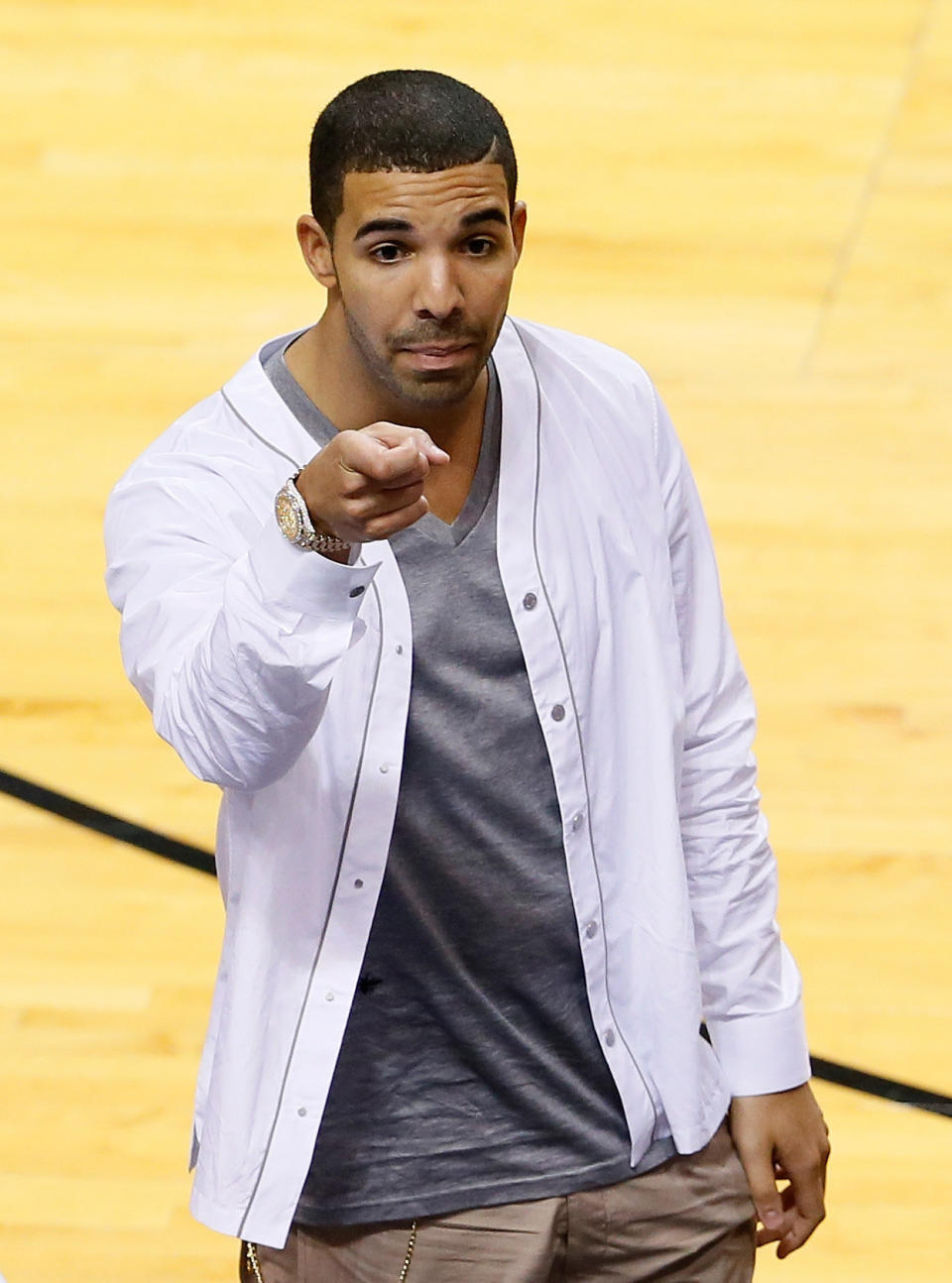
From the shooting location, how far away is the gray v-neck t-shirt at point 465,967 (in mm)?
1918

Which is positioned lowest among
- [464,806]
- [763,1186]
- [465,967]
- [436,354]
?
[763,1186]

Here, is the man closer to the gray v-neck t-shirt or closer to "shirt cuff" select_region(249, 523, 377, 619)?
the gray v-neck t-shirt

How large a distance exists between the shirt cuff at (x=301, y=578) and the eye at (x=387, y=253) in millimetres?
348

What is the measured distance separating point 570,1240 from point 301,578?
0.75 metres

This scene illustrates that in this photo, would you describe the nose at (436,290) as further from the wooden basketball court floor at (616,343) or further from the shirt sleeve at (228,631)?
the wooden basketball court floor at (616,343)

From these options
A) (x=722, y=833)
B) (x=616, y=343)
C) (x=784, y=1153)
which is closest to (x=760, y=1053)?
(x=784, y=1153)

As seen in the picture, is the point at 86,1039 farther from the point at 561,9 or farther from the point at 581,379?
the point at 561,9

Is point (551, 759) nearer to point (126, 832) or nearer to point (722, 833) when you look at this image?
point (722, 833)

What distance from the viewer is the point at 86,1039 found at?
11.0ft

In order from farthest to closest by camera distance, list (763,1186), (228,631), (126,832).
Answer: (126,832), (763,1186), (228,631)

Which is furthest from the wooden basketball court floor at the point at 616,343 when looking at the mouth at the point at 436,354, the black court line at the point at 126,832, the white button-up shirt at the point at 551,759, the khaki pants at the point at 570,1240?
the mouth at the point at 436,354

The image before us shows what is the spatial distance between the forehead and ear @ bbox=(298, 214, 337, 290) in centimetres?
7

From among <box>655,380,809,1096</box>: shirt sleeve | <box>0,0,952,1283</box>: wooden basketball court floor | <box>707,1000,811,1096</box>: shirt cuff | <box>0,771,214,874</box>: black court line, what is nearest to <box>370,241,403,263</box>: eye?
<box>655,380,809,1096</box>: shirt sleeve

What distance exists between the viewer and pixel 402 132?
1.87 meters
